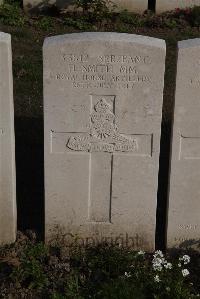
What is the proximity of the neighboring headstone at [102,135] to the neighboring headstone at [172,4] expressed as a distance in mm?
7971

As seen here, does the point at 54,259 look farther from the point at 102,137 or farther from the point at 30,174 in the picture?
the point at 30,174

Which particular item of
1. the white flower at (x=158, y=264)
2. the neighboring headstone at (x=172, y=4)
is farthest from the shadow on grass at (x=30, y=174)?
the neighboring headstone at (x=172, y=4)

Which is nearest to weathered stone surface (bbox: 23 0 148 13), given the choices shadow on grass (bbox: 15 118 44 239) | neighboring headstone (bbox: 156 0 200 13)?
neighboring headstone (bbox: 156 0 200 13)

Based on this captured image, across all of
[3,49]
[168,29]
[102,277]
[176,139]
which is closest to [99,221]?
[102,277]

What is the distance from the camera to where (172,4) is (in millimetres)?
13102

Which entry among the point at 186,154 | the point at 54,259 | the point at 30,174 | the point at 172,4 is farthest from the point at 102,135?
the point at 172,4

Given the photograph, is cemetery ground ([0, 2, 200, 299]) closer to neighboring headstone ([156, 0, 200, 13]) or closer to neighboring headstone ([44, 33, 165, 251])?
neighboring headstone ([44, 33, 165, 251])

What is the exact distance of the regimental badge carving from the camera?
555 cm

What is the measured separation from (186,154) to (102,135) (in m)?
0.78

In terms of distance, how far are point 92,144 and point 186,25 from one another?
743 centimetres

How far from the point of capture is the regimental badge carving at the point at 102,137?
5.55 metres

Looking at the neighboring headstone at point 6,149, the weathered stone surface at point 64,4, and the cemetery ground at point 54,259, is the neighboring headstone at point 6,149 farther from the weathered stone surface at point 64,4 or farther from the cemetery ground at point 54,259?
the weathered stone surface at point 64,4

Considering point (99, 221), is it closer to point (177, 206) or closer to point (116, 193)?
point (116, 193)

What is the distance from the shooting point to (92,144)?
5.71 metres
